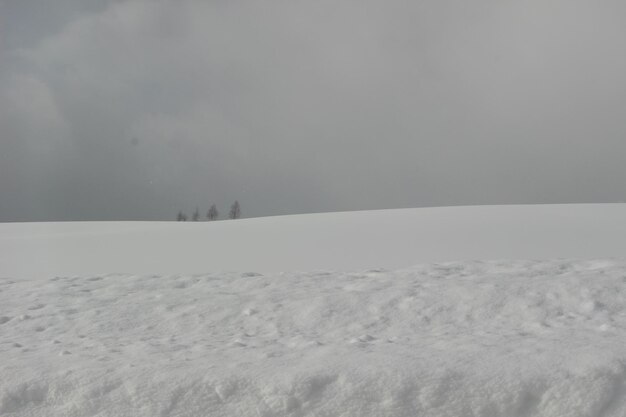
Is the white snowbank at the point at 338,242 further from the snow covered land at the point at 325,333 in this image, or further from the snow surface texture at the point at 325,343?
the snow surface texture at the point at 325,343

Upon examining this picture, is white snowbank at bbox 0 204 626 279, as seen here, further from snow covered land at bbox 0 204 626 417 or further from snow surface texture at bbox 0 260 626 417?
snow surface texture at bbox 0 260 626 417

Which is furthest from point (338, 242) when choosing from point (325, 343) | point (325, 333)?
point (325, 343)

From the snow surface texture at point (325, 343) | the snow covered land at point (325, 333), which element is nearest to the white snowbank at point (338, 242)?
the snow covered land at point (325, 333)

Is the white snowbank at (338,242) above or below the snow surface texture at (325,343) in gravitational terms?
above

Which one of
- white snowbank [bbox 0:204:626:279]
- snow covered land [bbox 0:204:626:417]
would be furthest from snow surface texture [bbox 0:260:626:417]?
white snowbank [bbox 0:204:626:279]

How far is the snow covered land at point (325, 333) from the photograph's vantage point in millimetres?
3125

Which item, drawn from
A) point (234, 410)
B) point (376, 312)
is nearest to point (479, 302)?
point (376, 312)

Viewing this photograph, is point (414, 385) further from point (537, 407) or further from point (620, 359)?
point (620, 359)

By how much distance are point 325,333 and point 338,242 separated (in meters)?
3.82

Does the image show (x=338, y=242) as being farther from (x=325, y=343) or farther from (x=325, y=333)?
(x=325, y=343)

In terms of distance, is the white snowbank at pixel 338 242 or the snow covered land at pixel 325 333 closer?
the snow covered land at pixel 325 333

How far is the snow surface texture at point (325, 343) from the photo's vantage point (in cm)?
311

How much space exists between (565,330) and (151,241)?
596cm

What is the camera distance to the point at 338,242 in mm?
7980
